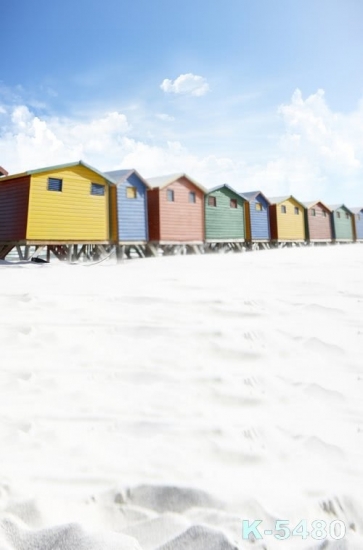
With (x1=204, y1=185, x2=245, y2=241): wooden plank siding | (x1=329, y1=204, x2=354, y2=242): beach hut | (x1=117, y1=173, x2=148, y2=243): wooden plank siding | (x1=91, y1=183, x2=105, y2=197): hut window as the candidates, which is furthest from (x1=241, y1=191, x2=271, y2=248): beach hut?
(x1=91, y1=183, x2=105, y2=197): hut window

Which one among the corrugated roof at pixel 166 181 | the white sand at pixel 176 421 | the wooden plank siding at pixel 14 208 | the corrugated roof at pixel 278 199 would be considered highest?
the corrugated roof at pixel 278 199

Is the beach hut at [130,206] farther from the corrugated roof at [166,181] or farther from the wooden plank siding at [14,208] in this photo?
the wooden plank siding at [14,208]

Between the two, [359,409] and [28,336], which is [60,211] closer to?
[28,336]

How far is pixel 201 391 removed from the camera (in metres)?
3.05

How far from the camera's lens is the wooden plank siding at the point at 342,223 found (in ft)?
114

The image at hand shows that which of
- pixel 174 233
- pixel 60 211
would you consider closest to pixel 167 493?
pixel 60 211

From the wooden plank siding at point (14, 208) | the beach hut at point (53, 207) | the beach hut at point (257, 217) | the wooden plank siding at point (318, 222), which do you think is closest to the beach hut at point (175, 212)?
the beach hut at point (53, 207)

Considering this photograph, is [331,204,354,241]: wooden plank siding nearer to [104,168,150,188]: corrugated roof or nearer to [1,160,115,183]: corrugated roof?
[104,168,150,188]: corrugated roof

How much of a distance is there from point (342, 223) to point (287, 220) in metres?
9.77

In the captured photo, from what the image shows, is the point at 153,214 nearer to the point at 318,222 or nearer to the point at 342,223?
the point at 318,222

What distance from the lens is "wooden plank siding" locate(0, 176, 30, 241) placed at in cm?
1512

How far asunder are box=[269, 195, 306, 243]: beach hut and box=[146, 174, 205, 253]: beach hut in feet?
25.5

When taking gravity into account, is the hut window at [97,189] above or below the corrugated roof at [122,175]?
below

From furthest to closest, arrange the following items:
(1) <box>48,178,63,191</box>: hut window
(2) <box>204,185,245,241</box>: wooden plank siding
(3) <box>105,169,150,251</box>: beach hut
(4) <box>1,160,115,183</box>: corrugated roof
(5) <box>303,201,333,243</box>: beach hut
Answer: (5) <box>303,201,333,243</box>: beach hut, (2) <box>204,185,245,241</box>: wooden plank siding, (3) <box>105,169,150,251</box>: beach hut, (1) <box>48,178,63,191</box>: hut window, (4) <box>1,160,115,183</box>: corrugated roof
